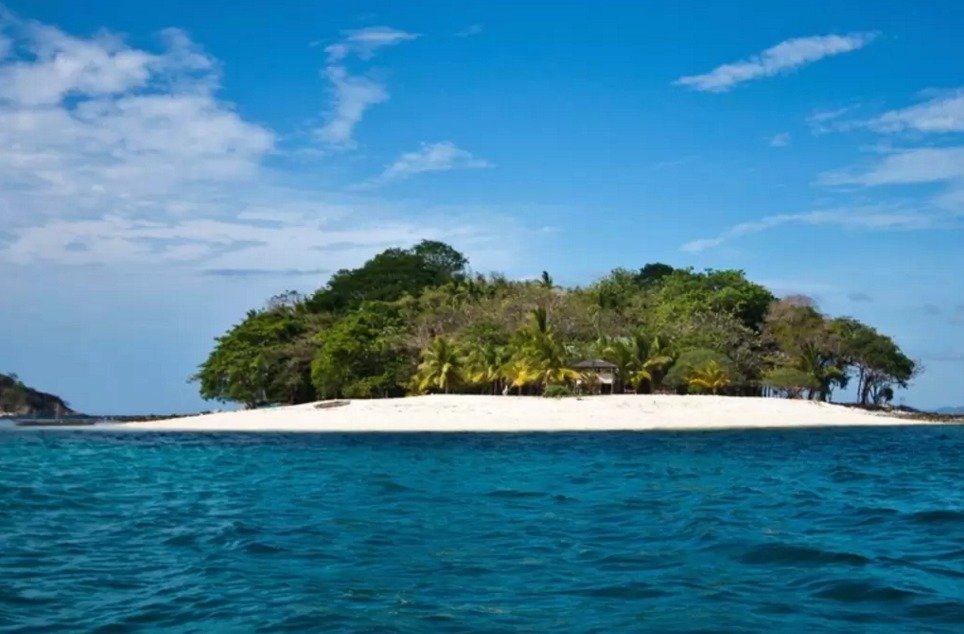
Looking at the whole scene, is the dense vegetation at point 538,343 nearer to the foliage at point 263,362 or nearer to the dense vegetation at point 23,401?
the foliage at point 263,362

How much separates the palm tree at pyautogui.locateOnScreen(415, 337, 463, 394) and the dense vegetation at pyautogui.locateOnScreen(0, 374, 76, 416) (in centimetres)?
4284

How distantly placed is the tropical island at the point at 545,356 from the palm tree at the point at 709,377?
0.19ft

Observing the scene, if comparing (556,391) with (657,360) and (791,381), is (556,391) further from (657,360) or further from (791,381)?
(791,381)

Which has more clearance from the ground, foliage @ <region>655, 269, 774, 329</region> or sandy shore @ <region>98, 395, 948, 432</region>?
foliage @ <region>655, 269, 774, 329</region>

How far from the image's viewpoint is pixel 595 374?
54.1 m

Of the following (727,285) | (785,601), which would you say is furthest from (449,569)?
(727,285)

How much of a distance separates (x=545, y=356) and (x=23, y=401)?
50.7m

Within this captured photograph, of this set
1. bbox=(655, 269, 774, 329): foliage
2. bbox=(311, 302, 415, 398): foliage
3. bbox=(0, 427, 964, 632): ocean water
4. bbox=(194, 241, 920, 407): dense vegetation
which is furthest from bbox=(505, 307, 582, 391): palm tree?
bbox=(0, 427, 964, 632): ocean water

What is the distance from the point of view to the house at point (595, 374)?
176 feet

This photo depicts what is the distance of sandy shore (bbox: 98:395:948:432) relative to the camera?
42.5m

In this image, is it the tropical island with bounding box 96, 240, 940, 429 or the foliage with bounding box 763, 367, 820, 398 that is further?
the foliage with bounding box 763, 367, 820, 398

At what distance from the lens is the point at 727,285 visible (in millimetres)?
65375

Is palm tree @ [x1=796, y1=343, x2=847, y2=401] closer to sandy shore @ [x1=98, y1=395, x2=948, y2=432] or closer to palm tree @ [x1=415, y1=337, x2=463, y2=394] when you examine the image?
sandy shore @ [x1=98, y1=395, x2=948, y2=432]

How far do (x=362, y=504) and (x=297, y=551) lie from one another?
421 centimetres
